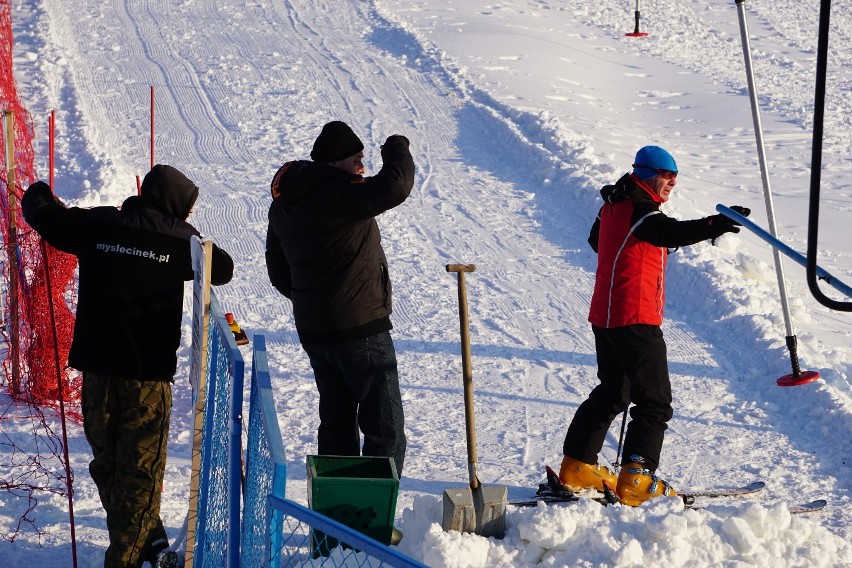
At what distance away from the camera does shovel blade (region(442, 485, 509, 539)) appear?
429 cm

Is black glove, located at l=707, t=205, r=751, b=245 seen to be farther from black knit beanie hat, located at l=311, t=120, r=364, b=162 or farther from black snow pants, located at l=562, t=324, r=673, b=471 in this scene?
black knit beanie hat, located at l=311, t=120, r=364, b=162

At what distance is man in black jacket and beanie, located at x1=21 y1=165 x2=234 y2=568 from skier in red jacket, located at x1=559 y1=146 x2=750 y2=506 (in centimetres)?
178

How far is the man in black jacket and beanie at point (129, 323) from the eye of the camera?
13.4 feet

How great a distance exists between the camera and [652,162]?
4.90 m

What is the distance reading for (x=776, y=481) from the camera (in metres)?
5.63

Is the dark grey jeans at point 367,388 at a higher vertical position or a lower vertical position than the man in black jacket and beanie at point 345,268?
lower

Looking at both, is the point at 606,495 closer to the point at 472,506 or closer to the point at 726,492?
the point at 726,492

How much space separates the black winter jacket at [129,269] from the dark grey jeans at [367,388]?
68 centimetres

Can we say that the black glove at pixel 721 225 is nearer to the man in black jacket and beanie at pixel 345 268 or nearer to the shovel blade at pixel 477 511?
the man in black jacket and beanie at pixel 345 268

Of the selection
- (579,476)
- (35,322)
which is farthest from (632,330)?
(35,322)

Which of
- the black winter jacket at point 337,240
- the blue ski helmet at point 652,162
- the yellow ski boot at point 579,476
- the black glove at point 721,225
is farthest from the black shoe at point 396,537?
the blue ski helmet at point 652,162

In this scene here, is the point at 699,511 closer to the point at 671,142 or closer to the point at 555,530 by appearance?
the point at 555,530


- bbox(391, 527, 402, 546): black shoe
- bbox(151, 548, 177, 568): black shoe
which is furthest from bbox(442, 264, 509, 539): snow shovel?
bbox(151, 548, 177, 568): black shoe

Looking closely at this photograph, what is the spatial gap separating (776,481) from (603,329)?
1.36 metres
